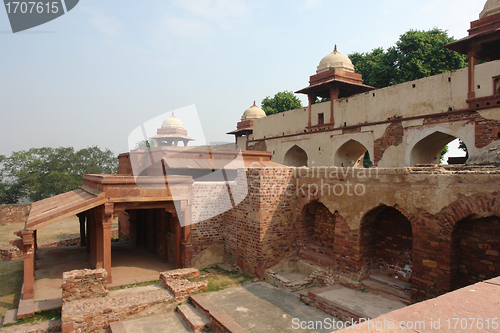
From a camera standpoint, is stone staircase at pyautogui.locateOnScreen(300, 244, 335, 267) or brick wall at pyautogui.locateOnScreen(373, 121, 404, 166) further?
brick wall at pyautogui.locateOnScreen(373, 121, 404, 166)

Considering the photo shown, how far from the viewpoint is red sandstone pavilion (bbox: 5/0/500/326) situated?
580 cm

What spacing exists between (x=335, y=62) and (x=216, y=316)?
14.9 m

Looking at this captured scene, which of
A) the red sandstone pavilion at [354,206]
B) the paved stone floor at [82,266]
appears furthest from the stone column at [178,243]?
the paved stone floor at [82,266]

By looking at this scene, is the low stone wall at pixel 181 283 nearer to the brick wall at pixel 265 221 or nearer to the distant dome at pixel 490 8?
the brick wall at pixel 265 221

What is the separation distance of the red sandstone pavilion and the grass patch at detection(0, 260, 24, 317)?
22.6 inches

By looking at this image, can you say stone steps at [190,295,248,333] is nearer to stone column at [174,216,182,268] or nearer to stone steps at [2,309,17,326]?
stone column at [174,216,182,268]

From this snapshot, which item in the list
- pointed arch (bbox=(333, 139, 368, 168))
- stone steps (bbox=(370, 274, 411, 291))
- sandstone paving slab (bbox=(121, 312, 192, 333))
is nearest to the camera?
sandstone paving slab (bbox=(121, 312, 192, 333))

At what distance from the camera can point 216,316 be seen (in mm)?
6328

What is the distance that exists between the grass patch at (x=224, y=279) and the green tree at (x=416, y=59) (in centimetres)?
1830

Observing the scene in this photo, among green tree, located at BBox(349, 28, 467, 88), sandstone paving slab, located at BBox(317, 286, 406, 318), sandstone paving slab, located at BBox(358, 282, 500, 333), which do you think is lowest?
sandstone paving slab, located at BBox(317, 286, 406, 318)

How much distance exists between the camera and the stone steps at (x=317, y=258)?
26.3 ft

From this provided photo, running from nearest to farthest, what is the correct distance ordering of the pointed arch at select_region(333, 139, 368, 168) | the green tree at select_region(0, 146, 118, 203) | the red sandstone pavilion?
the red sandstone pavilion, the pointed arch at select_region(333, 139, 368, 168), the green tree at select_region(0, 146, 118, 203)

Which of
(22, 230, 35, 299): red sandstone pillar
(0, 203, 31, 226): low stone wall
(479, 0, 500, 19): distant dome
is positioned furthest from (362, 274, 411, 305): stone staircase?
(0, 203, 31, 226): low stone wall

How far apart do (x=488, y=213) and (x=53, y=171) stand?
109 feet
